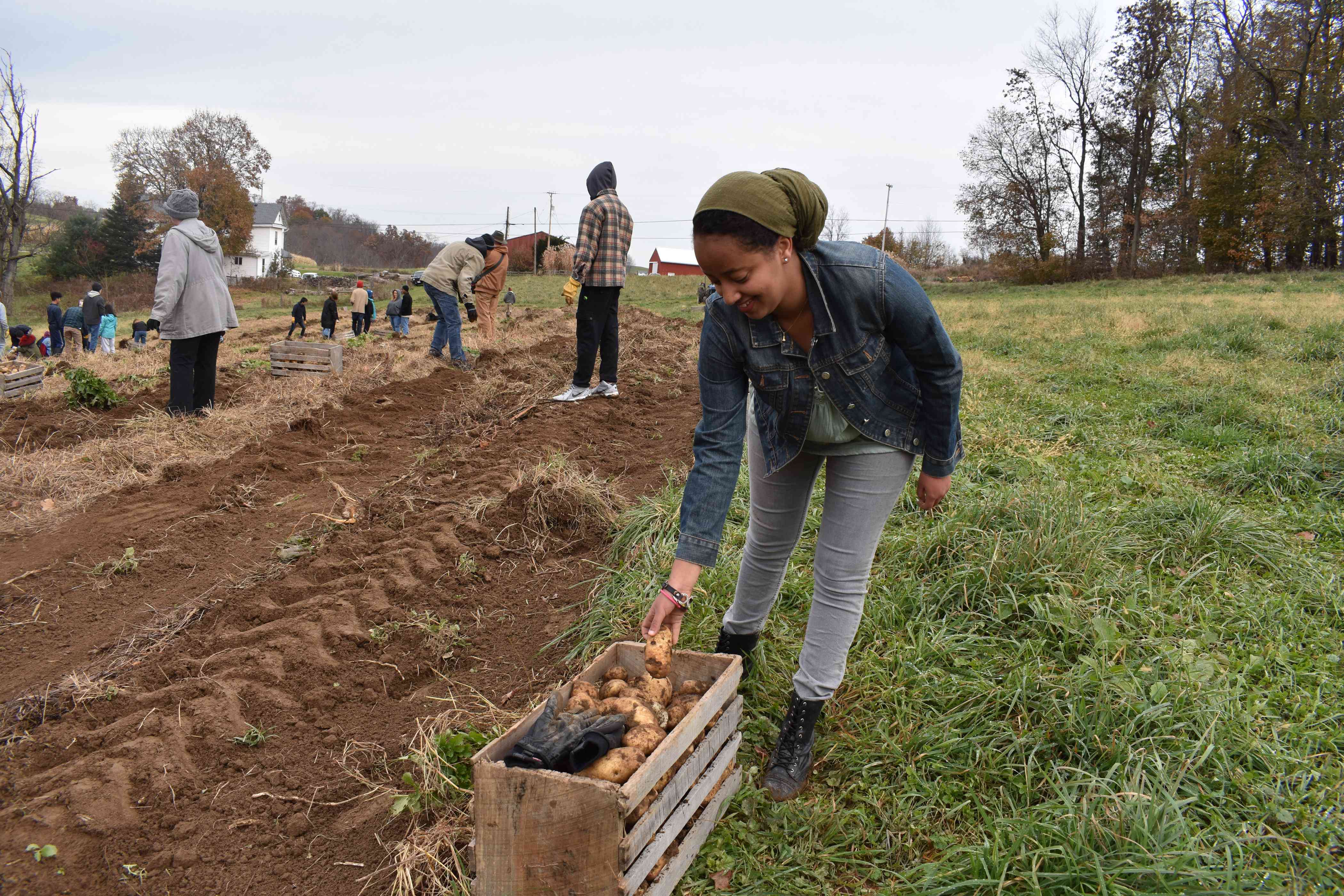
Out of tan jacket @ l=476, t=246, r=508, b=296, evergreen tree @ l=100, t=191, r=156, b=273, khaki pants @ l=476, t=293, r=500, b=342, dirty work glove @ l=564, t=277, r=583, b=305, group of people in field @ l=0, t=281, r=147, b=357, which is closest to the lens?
dirty work glove @ l=564, t=277, r=583, b=305

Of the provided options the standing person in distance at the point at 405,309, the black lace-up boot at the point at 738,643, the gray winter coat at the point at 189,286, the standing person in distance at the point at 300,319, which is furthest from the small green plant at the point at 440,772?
the standing person in distance at the point at 300,319

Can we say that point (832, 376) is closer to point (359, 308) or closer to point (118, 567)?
point (118, 567)

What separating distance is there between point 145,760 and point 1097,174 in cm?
4496

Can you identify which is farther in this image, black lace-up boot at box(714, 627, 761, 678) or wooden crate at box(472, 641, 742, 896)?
black lace-up boot at box(714, 627, 761, 678)

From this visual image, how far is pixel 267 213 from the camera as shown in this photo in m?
73.9

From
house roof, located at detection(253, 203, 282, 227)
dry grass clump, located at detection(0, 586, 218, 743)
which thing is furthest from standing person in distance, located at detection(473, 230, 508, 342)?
house roof, located at detection(253, 203, 282, 227)

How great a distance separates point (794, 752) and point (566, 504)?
242 cm

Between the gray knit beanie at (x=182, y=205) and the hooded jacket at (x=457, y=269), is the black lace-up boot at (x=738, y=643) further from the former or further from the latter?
the hooded jacket at (x=457, y=269)

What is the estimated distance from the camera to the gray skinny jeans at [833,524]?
7.66ft

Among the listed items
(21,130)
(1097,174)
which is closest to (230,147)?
(21,130)

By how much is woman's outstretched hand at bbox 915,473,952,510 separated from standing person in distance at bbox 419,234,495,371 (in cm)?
855

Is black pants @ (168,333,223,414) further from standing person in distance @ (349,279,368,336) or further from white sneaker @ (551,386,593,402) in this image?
standing person in distance @ (349,279,368,336)

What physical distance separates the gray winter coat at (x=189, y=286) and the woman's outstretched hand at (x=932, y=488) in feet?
22.4

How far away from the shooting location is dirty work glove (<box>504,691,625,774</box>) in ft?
6.52
